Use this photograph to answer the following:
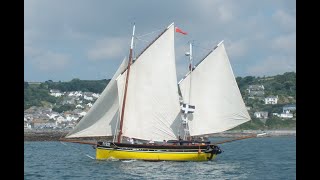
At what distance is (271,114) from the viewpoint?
194m

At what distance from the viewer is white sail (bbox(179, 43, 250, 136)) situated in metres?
48.4

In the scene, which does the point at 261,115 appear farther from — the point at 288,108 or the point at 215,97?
the point at 215,97

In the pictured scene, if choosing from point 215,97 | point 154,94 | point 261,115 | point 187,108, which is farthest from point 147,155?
point 261,115

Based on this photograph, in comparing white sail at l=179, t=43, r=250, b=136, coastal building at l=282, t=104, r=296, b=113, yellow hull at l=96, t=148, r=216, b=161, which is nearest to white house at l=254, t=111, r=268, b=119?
coastal building at l=282, t=104, r=296, b=113

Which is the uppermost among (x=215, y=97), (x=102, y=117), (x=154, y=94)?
(x=154, y=94)

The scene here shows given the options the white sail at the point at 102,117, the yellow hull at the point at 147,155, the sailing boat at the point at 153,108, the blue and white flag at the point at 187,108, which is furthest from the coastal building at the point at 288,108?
the white sail at the point at 102,117

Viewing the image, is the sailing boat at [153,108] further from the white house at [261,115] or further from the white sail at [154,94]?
the white house at [261,115]

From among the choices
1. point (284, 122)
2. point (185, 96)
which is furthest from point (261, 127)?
point (185, 96)

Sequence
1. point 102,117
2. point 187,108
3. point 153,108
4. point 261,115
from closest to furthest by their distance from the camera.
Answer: point 102,117, point 153,108, point 187,108, point 261,115

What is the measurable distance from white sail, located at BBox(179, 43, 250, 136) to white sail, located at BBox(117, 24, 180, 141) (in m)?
3.75

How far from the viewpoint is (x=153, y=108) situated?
46.1 meters

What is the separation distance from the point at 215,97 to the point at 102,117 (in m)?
10.0

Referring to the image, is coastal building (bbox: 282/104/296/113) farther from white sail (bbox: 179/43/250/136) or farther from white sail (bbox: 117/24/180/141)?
white sail (bbox: 117/24/180/141)

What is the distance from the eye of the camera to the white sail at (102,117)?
44.0m
